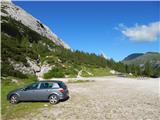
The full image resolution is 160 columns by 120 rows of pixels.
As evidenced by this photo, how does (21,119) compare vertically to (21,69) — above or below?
below

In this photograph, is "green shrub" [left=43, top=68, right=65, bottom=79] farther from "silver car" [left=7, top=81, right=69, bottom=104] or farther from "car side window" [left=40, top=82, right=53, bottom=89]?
"car side window" [left=40, top=82, right=53, bottom=89]

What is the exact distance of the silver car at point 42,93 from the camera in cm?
2806

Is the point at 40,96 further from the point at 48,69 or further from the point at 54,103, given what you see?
the point at 48,69

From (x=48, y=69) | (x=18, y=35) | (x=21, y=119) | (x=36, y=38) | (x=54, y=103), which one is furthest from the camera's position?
(x=36, y=38)

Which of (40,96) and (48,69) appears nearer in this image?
(40,96)

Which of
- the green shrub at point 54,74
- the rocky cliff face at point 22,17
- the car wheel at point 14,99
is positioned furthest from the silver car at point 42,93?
the rocky cliff face at point 22,17

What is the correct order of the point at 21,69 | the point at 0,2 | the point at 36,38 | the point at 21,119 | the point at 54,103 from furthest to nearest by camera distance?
1. the point at 0,2
2. the point at 36,38
3. the point at 21,69
4. the point at 54,103
5. the point at 21,119

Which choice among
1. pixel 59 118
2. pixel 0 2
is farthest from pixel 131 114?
pixel 0 2

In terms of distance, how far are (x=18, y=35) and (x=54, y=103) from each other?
380 ft

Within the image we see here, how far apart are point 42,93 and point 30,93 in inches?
49.2

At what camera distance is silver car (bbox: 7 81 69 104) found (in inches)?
1105

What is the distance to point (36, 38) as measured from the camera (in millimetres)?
162250

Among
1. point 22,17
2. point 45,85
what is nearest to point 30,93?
point 45,85

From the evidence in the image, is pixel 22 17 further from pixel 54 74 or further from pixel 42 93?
pixel 42 93
